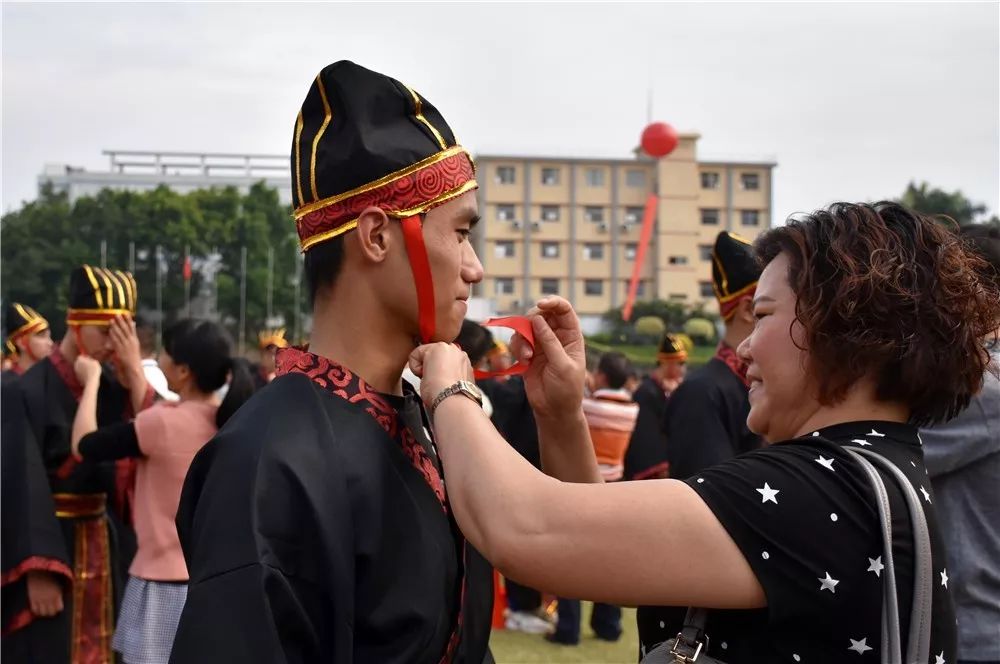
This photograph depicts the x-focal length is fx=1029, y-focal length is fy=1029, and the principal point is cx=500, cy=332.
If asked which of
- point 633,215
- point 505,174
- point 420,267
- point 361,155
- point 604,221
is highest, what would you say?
point 505,174

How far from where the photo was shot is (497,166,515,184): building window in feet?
207

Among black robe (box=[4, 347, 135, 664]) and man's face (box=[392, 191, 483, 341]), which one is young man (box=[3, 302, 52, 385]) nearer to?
black robe (box=[4, 347, 135, 664])

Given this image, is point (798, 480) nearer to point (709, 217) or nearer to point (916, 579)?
point (916, 579)

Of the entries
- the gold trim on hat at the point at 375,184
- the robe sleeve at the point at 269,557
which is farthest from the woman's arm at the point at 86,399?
the robe sleeve at the point at 269,557

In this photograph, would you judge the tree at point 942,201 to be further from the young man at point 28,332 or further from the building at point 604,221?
the young man at point 28,332

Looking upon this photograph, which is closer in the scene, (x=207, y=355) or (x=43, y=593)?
(x=207, y=355)

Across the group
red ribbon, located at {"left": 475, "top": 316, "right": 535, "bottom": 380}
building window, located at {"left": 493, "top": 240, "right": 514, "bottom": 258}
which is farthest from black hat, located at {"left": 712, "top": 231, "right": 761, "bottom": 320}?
building window, located at {"left": 493, "top": 240, "right": 514, "bottom": 258}

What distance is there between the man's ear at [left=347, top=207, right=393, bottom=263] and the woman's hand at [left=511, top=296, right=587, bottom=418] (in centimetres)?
41

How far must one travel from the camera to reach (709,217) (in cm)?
6569

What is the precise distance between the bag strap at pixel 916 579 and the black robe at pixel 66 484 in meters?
4.19

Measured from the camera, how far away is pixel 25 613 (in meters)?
4.83

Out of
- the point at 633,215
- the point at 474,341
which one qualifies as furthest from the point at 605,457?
the point at 633,215

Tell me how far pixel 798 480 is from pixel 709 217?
2587 inches

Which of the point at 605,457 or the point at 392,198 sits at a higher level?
the point at 392,198
